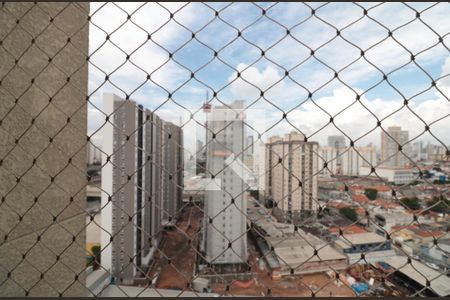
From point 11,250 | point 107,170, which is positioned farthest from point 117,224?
point 11,250

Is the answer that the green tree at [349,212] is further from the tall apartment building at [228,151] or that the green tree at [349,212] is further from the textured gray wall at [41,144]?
the textured gray wall at [41,144]

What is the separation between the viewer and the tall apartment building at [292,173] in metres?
0.92

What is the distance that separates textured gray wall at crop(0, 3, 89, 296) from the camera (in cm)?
94

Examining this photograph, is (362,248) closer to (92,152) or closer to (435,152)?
(435,152)

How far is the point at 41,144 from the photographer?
100cm

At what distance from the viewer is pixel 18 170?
0.96 meters

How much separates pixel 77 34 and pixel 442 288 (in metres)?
1.57

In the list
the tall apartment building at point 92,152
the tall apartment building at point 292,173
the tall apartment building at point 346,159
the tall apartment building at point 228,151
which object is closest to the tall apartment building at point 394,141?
the tall apartment building at point 346,159

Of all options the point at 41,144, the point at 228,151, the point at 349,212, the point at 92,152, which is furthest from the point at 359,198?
the point at 92,152

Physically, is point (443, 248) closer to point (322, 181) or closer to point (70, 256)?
point (322, 181)

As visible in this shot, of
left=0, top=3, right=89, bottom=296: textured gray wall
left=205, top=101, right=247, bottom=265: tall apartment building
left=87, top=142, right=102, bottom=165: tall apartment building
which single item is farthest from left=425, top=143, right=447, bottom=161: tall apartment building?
left=0, top=3, right=89, bottom=296: textured gray wall

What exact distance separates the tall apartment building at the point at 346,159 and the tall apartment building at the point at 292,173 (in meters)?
0.05

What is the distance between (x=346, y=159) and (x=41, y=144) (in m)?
1.03

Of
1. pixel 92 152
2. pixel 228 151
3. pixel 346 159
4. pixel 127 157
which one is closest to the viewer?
pixel 346 159
